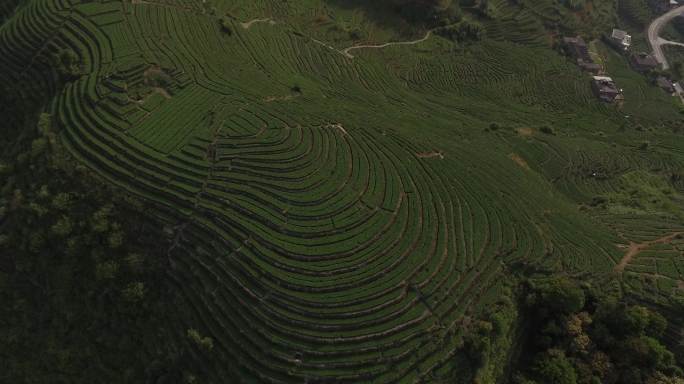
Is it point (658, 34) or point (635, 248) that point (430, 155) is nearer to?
point (635, 248)

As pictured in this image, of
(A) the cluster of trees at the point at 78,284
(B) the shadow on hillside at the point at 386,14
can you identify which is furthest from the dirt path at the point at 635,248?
(B) the shadow on hillside at the point at 386,14

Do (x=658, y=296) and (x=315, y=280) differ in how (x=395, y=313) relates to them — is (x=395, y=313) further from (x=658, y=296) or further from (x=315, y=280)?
(x=658, y=296)

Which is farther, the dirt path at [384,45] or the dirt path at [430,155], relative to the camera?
the dirt path at [384,45]

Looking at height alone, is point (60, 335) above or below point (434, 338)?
below

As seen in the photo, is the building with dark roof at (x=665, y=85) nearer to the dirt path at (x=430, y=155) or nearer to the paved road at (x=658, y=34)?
the paved road at (x=658, y=34)

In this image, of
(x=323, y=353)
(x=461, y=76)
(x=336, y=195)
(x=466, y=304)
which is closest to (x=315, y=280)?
(x=323, y=353)

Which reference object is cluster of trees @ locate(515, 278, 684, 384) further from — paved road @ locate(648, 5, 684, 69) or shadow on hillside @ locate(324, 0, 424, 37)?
paved road @ locate(648, 5, 684, 69)
